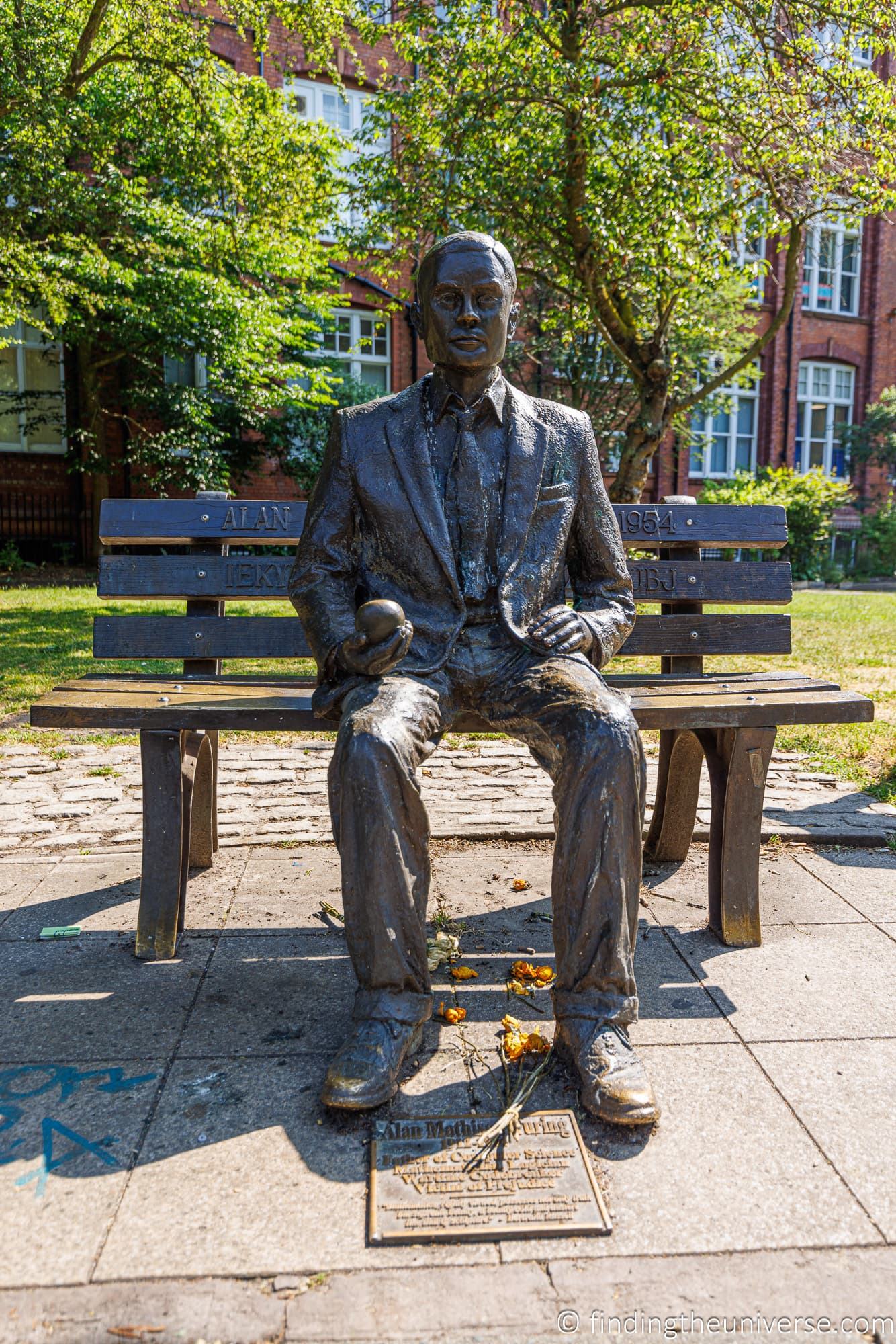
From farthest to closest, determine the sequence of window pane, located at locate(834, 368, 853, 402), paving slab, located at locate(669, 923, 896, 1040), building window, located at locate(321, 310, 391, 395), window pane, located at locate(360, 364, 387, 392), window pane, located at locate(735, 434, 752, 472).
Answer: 1. window pane, located at locate(834, 368, 853, 402)
2. window pane, located at locate(735, 434, 752, 472)
3. window pane, located at locate(360, 364, 387, 392)
4. building window, located at locate(321, 310, 391, 395)
5. paving slab, located at locate(669, 923, 896, 1040)

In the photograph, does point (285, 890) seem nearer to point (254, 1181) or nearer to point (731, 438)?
point (254, 1181)

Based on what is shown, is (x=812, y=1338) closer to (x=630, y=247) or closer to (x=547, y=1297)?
(x=547, y=1297)

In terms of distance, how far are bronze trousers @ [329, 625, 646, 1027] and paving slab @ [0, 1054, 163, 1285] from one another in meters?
0.58

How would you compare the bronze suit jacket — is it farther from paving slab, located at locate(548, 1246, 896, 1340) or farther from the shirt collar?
paving slab, located at locate(548, 1246, 896, 1340)

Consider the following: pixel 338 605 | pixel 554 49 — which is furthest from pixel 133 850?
pixel 554 49

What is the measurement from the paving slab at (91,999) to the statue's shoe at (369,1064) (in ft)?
1.77

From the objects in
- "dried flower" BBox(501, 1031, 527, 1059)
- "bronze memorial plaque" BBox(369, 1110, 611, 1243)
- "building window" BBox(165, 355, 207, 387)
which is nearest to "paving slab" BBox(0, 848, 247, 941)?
"dried flower" BBox(501, 1031, 527, 1059)

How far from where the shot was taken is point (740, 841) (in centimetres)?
326

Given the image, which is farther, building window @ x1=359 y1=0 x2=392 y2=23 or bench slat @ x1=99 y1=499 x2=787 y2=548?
building window @ x1=359 y1=0 x2=392 y2=23

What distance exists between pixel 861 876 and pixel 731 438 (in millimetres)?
22756

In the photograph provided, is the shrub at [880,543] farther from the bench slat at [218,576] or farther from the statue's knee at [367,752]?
the statue's knee at [367,752]

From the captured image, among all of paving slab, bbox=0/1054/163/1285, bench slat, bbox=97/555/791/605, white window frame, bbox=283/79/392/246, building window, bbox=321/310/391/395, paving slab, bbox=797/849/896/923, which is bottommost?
paving slab, bbox=0/1054/163/1285

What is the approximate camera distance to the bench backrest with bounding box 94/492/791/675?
3859mm

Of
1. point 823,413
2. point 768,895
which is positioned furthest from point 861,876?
point 823,413
